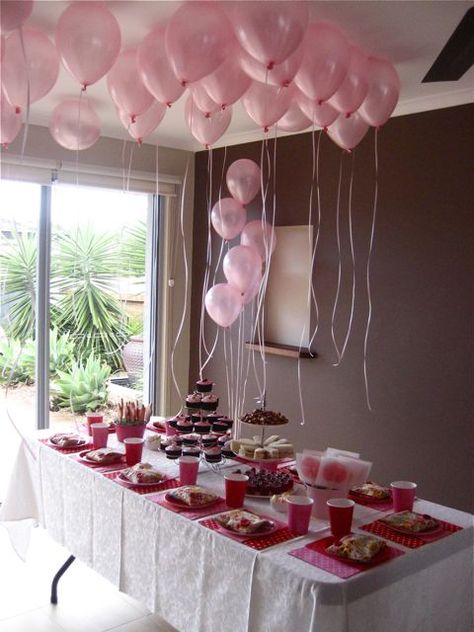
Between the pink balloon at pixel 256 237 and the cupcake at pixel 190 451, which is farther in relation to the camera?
the pink balloon at pixel 256 237

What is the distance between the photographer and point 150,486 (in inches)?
79.3

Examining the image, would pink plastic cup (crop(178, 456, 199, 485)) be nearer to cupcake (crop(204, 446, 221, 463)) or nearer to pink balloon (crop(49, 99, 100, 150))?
cupcake (crop(204, 446, 221, 463))

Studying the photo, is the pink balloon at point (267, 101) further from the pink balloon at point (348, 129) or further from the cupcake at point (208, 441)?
the cupcake at point (208, 441)

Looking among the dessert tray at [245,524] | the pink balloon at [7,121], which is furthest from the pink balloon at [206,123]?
the dessert tray at [245,524]

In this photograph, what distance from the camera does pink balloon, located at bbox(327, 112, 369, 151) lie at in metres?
2.57

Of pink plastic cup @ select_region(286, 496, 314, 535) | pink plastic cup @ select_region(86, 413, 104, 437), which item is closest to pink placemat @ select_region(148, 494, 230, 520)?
pink plastic cup @ select_region(286, 496, 314, 535)

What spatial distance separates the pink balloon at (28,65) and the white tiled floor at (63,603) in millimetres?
1890

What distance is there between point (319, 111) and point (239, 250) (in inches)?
31.5

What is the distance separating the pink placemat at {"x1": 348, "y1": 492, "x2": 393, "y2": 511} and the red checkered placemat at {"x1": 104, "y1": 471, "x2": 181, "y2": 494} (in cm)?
57

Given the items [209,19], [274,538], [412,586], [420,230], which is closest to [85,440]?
[274,538]

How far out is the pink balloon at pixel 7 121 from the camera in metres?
2.18

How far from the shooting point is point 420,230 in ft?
9.90

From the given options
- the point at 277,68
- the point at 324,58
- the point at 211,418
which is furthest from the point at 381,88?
the point at 211,418

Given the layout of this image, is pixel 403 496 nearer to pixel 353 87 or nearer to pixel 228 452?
pixel 228 452
